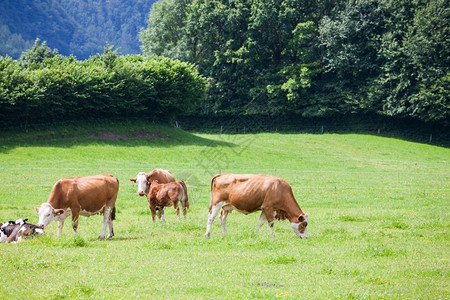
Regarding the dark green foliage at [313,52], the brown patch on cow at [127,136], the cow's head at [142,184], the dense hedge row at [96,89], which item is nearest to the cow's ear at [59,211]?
the cow's head at [142,184]

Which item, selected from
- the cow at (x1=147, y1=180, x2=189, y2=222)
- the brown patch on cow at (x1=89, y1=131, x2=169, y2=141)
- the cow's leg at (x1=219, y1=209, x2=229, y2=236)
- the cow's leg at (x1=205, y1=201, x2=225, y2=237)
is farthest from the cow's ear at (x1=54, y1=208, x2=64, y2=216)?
the brown patch on cow at (x1=89, y1=131, x2=169, y2=141)

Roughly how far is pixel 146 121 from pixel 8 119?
15324 millimetres

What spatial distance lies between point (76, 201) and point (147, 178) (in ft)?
24.7

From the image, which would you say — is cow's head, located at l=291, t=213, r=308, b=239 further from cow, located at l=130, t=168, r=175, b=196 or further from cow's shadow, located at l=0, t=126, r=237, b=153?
cow's shadow, located at l=0, t=126, r=237, b=153

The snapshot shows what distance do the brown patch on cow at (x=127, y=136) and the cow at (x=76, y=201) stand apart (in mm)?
36596

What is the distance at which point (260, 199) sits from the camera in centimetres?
1738

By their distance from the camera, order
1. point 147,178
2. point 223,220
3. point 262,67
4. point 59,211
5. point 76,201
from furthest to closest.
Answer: point 262,67 < point 147,178 < point 223,220 < point 76,201 < point 59,211

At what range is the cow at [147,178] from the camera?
23625 millimetres

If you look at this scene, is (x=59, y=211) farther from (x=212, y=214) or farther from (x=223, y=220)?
(x=223, y=220)

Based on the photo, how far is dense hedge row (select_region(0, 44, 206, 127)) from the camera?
2018 inches

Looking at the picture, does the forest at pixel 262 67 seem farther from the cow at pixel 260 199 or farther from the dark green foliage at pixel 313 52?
the cow at pixel 260 199

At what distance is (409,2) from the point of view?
2672 inches

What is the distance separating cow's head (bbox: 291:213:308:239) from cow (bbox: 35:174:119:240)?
6.00 m

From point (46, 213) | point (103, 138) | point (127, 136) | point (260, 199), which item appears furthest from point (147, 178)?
point (127, 136)
